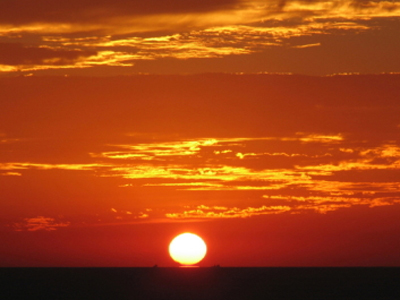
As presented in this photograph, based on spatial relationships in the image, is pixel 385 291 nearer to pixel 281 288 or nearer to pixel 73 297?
pixel 281 288

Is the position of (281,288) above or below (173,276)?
below

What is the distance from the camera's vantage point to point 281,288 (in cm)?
8225

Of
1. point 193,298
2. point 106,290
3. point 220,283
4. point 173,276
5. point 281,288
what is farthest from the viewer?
point 173,276

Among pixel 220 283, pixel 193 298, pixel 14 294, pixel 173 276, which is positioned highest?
pixel 173 276

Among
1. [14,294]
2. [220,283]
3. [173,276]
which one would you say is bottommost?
[14,294]

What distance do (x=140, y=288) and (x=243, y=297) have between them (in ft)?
51.2

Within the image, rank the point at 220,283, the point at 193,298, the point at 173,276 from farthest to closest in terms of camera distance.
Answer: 1. the point at 173,276
2. the point at 220,283
3. the point at 193,298

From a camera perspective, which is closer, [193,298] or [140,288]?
[193,298]

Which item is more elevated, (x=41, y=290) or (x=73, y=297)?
(x=41, y=290)

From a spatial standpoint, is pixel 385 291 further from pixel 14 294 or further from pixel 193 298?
pixel 14 294

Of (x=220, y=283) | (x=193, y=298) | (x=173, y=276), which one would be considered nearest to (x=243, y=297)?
(x=193, y=298)

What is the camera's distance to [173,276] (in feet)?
334

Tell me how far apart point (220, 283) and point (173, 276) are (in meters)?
15.2

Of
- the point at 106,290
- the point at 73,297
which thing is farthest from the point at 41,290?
the point at 73,297
